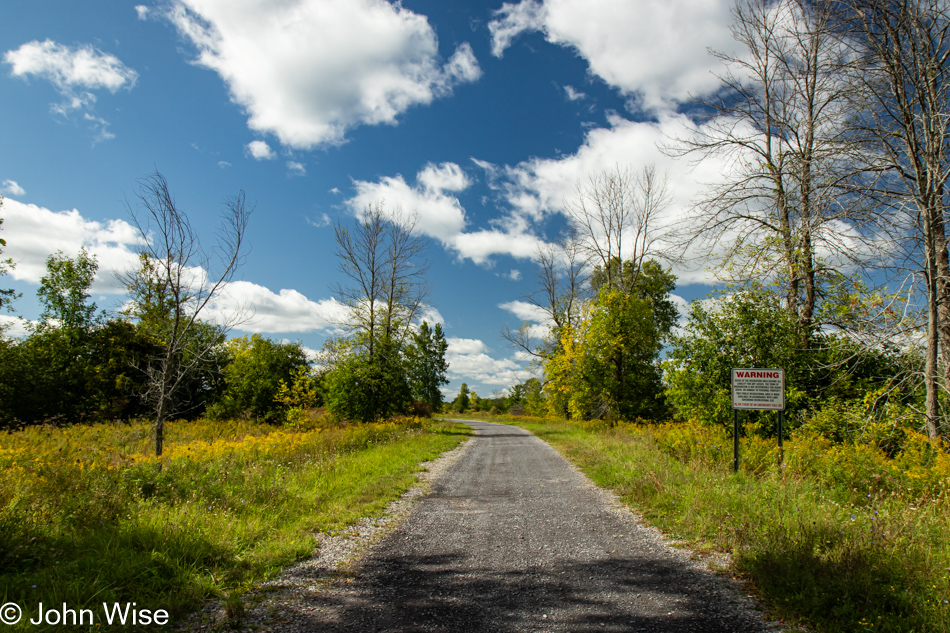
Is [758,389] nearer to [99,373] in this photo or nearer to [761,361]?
[761,361]

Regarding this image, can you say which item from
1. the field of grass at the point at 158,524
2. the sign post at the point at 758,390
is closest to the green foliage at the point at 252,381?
the field of grass at the point at 158,524

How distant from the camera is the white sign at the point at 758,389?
8.42 meters

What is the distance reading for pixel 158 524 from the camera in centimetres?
519

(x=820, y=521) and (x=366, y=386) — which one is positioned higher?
(x=366, y=386)

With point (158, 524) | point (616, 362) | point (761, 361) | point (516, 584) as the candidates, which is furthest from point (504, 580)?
point (616, 362)

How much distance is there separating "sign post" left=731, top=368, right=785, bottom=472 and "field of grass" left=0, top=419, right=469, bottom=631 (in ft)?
22.9

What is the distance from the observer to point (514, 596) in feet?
13.3

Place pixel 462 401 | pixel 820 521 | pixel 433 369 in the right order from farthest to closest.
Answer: pixel 462 401, pixel 433 369, pixel 820 521

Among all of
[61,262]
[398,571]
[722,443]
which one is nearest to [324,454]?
[398,571]

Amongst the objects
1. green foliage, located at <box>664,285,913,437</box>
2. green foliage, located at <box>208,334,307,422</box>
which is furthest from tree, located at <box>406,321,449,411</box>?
green foliage, located at <box>664,285,913,437</box>

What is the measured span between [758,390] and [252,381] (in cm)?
2912

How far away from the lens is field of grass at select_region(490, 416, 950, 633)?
360 cm
